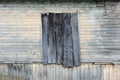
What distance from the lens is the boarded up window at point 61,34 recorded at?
967cm

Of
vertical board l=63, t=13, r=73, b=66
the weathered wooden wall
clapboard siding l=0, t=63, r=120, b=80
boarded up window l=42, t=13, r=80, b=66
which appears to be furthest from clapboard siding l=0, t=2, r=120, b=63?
clapboard siding l=0, t=63, r=120, b=80

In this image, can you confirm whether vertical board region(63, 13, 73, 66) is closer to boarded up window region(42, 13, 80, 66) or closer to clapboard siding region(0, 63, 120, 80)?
boarded up window region(42, 13, 80, 66)

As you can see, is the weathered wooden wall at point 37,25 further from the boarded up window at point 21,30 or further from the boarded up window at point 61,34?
the boarded up window at point 61,34

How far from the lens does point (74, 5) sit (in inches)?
382

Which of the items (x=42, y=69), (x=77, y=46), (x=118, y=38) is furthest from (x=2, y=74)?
(x=118, y=38)

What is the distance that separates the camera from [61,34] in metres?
9.69

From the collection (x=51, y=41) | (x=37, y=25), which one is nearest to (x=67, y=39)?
(x=51, y=41)

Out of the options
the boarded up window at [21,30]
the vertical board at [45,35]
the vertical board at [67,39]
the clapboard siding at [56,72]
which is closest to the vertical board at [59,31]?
the vertical board at [67,39]

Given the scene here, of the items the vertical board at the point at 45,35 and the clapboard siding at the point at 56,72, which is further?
the clapboard siding at the point at 56,72

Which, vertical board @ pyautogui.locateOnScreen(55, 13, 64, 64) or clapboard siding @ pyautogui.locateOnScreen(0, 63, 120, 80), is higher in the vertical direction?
vertical board @ pyautogui.locateOnScreen(55, 13, 64, 64)

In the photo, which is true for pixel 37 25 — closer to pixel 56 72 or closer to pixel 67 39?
pixel 67 39

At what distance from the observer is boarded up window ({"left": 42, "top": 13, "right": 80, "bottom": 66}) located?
9.67 meters

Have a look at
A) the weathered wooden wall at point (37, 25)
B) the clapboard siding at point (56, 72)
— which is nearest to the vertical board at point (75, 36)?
the weathered wooden wall at point (37, 25)

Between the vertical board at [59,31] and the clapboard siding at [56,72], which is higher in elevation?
the vertical board at [59,31]
